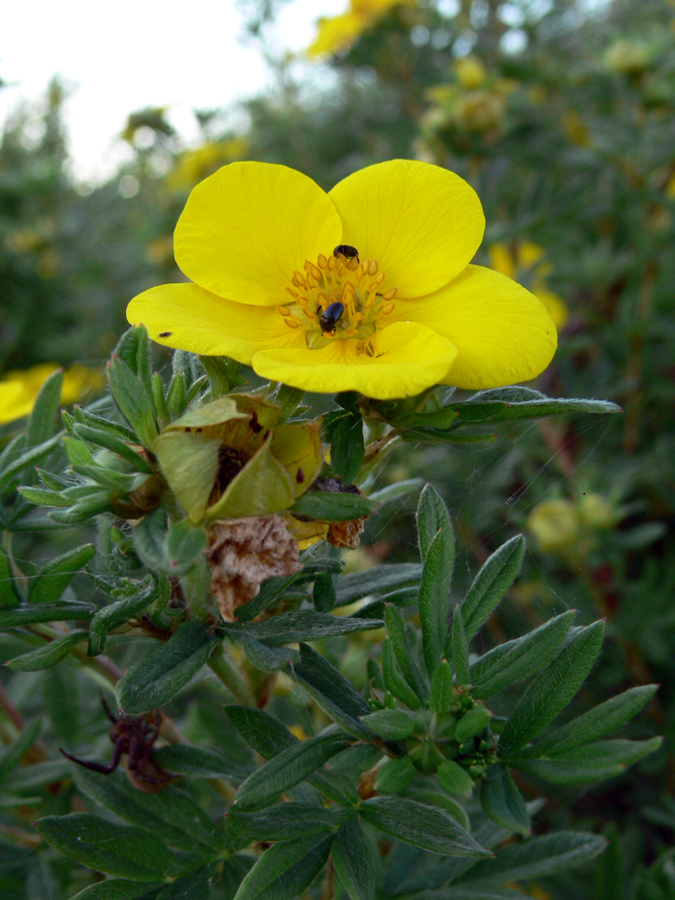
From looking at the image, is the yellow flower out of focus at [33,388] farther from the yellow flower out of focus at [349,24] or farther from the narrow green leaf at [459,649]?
the yellow flower out of focus at [349,24]

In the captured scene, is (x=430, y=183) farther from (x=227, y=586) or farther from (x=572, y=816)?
(x=572, y=816)

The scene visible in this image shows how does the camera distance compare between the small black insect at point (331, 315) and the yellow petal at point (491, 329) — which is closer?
the yellow petal at point (491, 329)

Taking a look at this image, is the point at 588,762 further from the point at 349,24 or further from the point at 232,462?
the point at 349,24

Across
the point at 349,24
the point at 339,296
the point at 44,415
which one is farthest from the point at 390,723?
the point at 349,24

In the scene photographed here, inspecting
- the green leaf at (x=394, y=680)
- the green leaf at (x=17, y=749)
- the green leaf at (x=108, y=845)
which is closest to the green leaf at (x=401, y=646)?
the green leaf at (x=394, y=680)

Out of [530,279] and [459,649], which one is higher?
[459,649]

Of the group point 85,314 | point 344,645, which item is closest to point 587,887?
point 344,645
